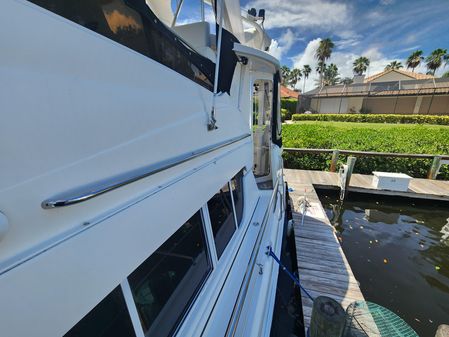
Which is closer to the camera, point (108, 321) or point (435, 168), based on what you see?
point (108, 321)

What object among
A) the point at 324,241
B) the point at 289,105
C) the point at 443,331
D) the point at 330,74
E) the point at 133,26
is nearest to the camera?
the point at 133,26

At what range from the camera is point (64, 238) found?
0.74 meters

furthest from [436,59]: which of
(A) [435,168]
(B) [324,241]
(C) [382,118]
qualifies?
(B) [324,241]

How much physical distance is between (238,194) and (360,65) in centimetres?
7861

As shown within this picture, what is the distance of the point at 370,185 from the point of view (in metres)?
8.00

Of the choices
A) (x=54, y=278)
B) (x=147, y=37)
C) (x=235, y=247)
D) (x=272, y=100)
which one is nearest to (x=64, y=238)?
(x=54, y=278)

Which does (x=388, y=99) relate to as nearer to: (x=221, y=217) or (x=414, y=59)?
(x=414, y=59)

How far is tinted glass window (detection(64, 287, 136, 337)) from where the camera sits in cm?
93

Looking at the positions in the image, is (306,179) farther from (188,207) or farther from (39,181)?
(39,181)

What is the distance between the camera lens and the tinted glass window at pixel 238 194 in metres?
2.70

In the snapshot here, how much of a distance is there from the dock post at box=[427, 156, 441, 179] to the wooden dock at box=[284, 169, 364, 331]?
5.60 meters

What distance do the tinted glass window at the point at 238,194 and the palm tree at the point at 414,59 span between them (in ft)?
244

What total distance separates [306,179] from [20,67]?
8.64 metres

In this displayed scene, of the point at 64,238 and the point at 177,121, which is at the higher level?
the point at 177,121
